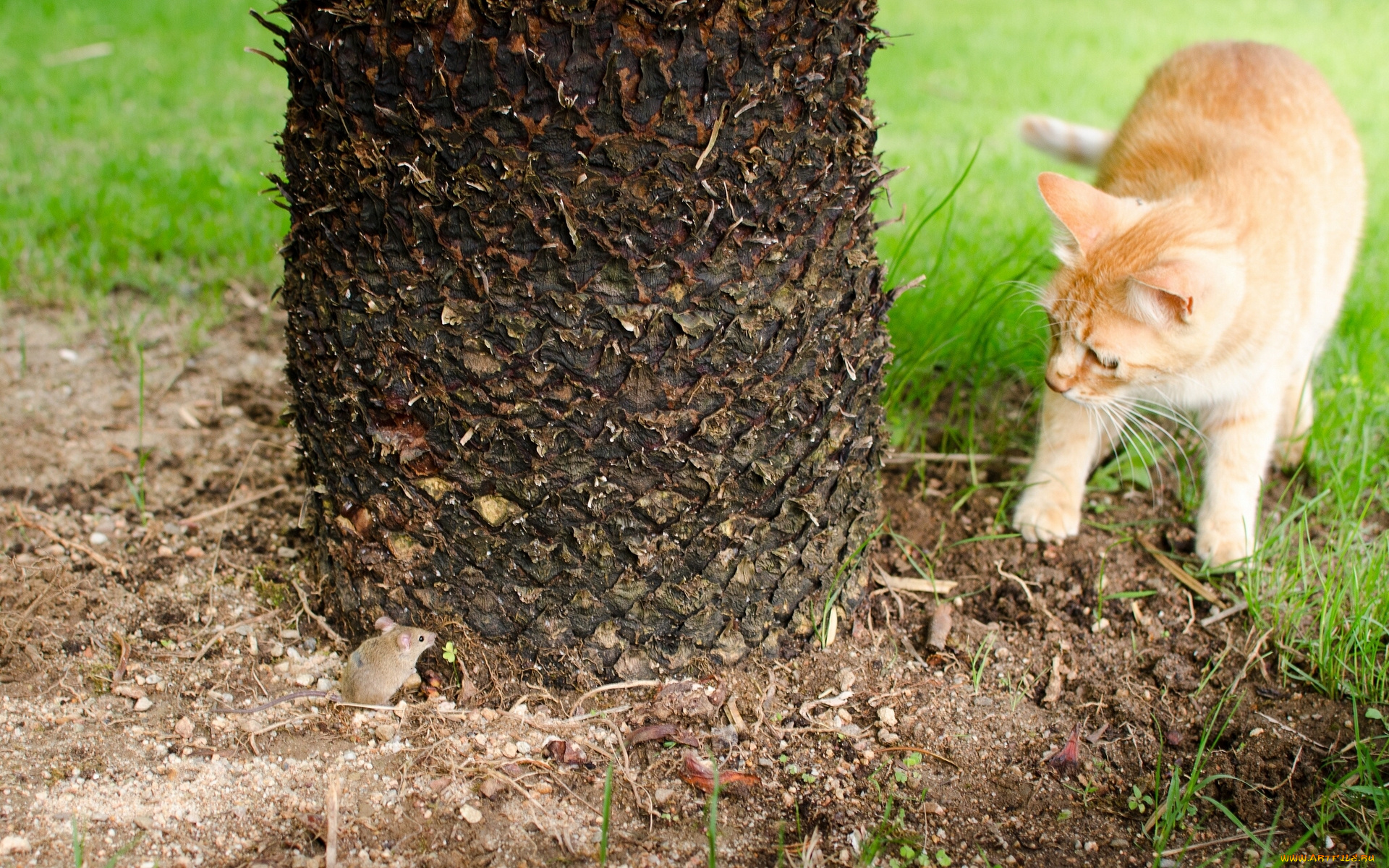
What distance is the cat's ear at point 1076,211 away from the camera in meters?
2.26

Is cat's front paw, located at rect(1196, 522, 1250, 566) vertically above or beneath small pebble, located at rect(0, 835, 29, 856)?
above

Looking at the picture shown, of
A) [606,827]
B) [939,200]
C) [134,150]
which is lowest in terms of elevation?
[606,827]

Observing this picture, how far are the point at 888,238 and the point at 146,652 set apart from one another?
2731 mm

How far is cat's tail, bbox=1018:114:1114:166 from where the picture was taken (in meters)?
3.37

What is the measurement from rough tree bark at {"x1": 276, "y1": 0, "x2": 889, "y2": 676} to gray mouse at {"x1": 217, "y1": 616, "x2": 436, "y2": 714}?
89 millimetres

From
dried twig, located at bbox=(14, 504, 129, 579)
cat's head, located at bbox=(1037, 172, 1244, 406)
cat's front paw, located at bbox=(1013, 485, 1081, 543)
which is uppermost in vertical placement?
cat's head, located at bbox=(1037, 172, 1244, 406)

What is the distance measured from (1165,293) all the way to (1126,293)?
12cm

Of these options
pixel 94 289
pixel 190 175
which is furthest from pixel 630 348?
pixel 190 175

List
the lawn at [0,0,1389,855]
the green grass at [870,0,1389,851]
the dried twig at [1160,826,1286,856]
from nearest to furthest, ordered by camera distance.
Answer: the dried twig at [1160,826,1286,856] < the green grass at [870,0,1389,851] < the lawn at [0,0,1389,855]

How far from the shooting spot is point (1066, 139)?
3404mm

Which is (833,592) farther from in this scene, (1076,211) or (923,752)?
(1076,211)

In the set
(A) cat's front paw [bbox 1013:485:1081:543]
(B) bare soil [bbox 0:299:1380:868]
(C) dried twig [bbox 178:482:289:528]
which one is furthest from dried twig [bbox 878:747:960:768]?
(C) dried twig [bbox 178:482:289:528]

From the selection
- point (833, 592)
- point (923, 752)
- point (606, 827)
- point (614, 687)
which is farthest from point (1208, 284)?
point (606, 827)

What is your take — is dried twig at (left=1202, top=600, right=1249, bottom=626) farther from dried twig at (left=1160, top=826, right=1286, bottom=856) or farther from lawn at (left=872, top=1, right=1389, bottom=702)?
dried twig at (left=1160, top=826, right=1286, bottom=856)
